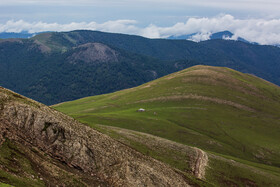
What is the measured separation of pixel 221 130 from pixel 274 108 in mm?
71777

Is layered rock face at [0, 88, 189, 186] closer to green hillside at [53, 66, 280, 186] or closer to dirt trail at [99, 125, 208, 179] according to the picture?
dirt trail at [99, 125, 208, 179]

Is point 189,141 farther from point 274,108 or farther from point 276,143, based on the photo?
point 274,108

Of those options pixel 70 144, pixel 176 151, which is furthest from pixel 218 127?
pixel 70 144

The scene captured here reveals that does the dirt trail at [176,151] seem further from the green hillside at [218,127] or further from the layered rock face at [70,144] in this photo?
the layered rock face at [70,144]

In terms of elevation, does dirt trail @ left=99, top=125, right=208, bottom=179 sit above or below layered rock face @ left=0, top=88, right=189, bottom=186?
below

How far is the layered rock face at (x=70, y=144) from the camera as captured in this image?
147 feet

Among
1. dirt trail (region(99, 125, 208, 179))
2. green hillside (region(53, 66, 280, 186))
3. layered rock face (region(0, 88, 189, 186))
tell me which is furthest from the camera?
green hillside (region(53, 66, 280, 186))

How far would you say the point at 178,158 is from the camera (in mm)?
85250

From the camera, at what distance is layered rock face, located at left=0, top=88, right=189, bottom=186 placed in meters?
44.7

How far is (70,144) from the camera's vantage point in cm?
4766

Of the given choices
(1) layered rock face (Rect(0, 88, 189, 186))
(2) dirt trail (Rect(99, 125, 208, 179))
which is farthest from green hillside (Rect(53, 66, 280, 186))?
(1) layered rock face (Rect(0, 88, 189, 186))

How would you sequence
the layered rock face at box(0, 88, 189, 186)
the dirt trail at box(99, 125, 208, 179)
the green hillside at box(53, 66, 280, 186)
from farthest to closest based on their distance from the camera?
the green hillside at box(53, 66, 280, 186)
the dirt trail at box(99, 125, 208, 179)
the layered rock face at box(0, 88, 189, 186)

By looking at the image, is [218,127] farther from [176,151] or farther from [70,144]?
[70,144]

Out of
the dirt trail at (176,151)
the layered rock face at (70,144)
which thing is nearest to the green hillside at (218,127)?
the dirt trail at (176,151)
